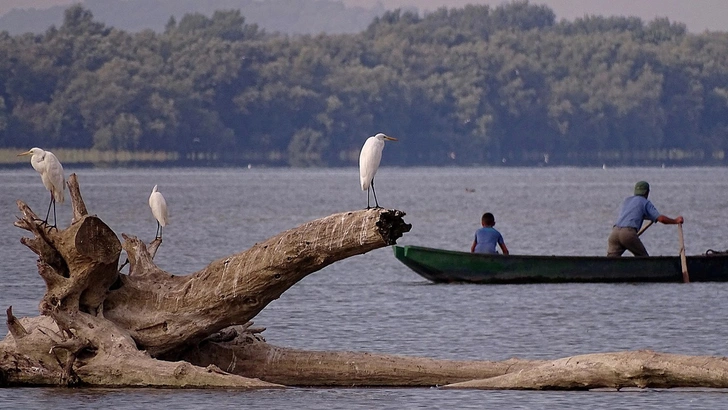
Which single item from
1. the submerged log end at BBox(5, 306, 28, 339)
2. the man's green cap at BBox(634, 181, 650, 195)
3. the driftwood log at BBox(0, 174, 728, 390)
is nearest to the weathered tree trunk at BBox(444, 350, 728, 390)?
the driftwood log at BBox(0, 174, 728, 390)

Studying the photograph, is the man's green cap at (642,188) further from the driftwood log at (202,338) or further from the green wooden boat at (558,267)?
the driftwood log at (202,338)

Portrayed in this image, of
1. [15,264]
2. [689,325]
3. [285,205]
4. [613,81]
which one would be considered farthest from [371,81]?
[689,325]

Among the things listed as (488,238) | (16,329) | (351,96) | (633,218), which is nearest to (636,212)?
(633,218)

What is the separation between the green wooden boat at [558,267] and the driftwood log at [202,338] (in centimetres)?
1116

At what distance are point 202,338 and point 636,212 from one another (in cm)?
1220

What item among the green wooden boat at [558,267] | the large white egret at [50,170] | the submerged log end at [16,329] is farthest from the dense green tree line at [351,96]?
the submerged log end at [16,329]

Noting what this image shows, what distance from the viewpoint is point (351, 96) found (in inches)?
6599

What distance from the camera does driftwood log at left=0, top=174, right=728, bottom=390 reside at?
44.7 feet

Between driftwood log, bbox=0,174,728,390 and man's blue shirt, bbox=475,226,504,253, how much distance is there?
36.8ft

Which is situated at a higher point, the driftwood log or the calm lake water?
the driftwood log

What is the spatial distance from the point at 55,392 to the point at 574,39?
608 ft

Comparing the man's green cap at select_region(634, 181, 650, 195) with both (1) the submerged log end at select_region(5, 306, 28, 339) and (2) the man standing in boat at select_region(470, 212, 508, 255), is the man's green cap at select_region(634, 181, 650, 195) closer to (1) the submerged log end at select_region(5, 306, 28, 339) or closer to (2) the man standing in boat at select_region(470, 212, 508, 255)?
(2) the man standing in boat at select_region(470, 212, 508, 255)

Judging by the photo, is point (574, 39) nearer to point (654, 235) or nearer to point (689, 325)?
point (654, 235)

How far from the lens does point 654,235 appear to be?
164ft
